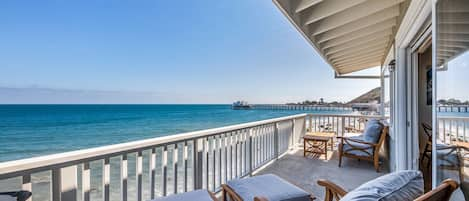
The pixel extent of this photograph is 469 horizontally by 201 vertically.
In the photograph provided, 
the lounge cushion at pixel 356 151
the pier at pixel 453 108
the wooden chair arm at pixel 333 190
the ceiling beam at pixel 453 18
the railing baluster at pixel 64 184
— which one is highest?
the ceiling beam at pixel 453 18

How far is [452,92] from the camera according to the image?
1272 mm

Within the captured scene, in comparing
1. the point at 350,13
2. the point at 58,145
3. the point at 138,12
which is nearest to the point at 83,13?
the point at 138,12

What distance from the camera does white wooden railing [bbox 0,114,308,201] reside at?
137 centimetres

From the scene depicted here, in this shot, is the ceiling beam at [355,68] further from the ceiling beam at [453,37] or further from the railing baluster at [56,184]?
the railing baluster at [56,184]

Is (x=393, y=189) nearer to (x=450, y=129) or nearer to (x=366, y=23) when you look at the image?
(x=450, y=129)

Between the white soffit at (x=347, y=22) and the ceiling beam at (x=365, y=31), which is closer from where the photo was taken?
the white soffit at (x=347, y=22)

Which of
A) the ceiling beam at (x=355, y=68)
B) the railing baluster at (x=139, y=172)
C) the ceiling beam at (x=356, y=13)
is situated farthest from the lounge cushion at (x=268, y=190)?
the ceiling beam at (x=355, y=68)

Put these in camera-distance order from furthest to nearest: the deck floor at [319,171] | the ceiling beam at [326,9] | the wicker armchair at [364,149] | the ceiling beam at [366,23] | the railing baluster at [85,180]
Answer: the wicker armchair at [364,149] < the deck floor at [319,171] < the ceiling beam at [366,23] < the ceiling beam at [326,9] < the railing baluster at [85,180]

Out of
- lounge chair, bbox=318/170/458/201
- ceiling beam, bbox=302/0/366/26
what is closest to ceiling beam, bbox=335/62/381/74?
ceiling beam, bbox=302/0/366/26

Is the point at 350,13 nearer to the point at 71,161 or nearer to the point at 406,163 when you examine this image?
the point at 406,163

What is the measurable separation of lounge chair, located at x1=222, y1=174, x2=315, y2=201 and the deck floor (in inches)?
46.3

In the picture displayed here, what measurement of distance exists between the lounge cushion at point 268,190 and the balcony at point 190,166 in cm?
69

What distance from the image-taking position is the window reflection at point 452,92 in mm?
1100

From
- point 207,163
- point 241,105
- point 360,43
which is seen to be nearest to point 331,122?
point 360,43
